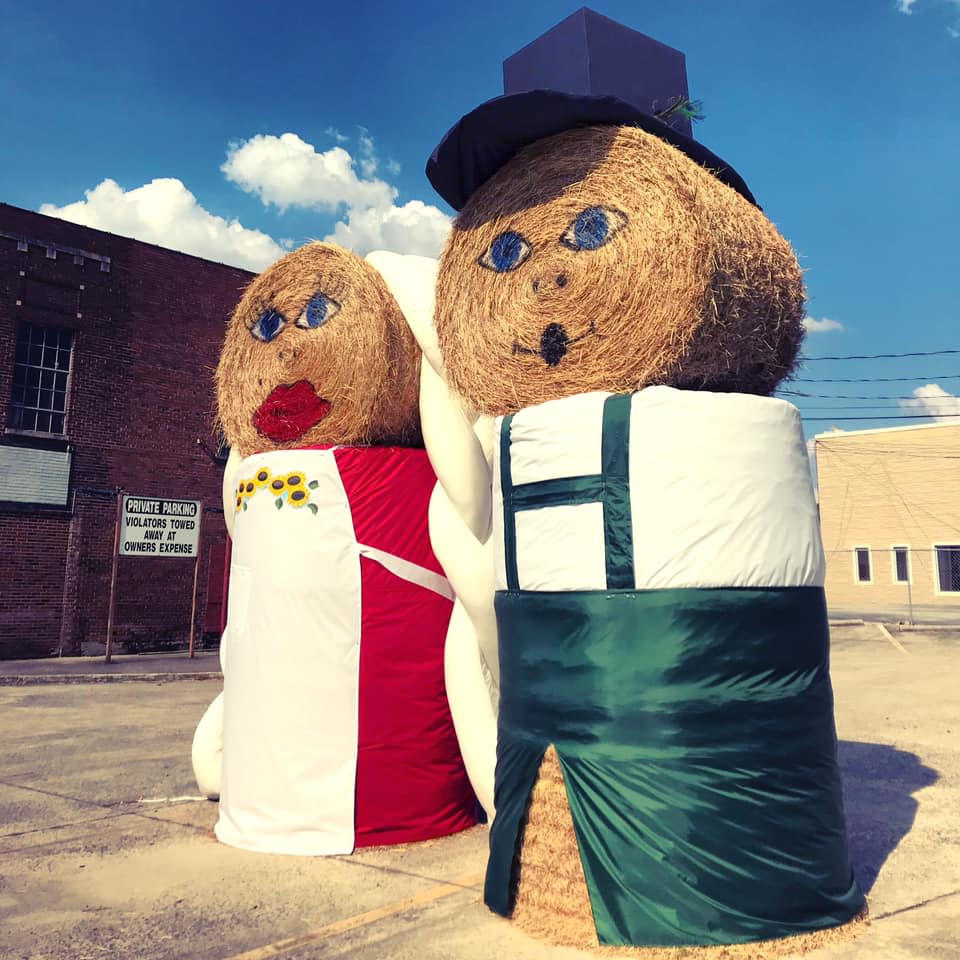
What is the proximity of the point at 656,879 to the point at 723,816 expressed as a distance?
324 mm

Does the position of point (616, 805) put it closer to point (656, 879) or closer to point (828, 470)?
point (656, 879)

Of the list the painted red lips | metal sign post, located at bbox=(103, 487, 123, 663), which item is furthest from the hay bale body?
metal sign post, located at bbox=(103, 487, 123, 663)

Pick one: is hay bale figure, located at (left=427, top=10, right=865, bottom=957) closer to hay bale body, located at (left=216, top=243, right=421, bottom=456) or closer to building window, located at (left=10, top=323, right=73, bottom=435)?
hay bale body, located at (left=216, top=243, right=421, bottom=456)

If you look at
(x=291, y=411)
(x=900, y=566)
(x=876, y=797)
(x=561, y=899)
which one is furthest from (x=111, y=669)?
(x=900, y=566)

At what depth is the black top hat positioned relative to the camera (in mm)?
4020

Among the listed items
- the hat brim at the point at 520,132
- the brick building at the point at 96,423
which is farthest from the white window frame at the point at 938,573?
the hat brim at the point at 520,132

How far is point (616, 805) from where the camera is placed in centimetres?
333

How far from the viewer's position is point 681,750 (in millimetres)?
3324

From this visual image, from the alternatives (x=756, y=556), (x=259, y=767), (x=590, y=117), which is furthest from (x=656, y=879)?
(x=590, y=117)

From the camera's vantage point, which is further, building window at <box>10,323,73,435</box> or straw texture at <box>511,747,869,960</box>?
building window at <box>10,323,73,435</box>

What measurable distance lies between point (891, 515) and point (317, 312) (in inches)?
1226

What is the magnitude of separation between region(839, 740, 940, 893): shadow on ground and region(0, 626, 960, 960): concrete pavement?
0.01 m

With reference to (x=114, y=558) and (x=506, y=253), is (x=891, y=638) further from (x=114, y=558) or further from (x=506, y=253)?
(x=506, y=253)

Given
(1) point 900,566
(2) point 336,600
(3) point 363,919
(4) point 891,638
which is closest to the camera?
(3) point 363,919
